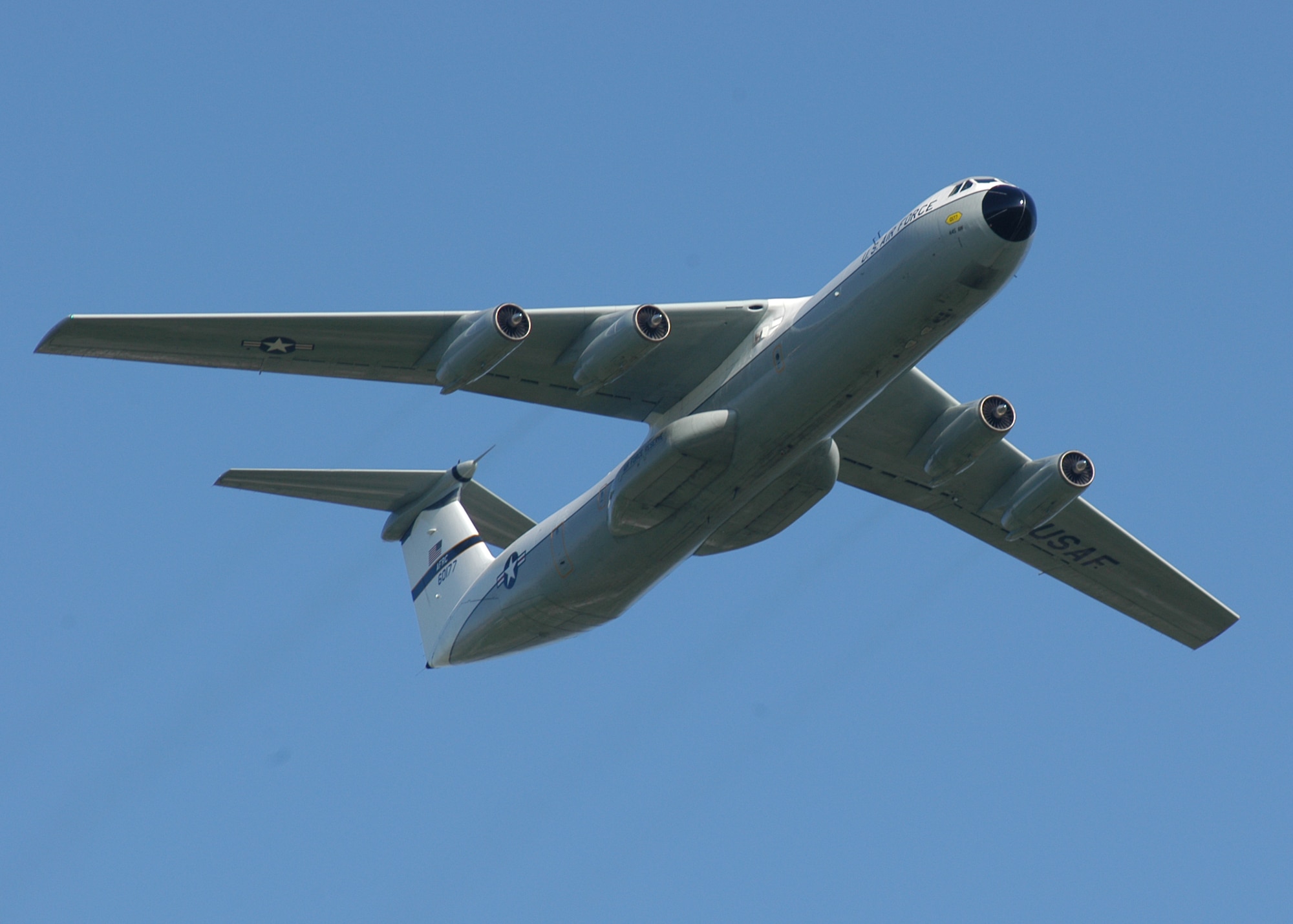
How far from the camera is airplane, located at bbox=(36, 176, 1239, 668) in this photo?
55.2ft

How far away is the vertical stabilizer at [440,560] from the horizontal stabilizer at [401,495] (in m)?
0.25

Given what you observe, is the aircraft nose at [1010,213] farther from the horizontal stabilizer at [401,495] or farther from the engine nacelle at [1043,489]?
the horizontal stabilizer at [401,495]

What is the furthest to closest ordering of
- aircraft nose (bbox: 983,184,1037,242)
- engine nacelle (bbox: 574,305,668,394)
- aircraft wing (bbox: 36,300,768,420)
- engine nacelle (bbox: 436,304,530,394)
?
engine nacelle (bbox: 574,305,668,394)
aircraft wing (bbox: 36,300,768,420)
engine nacelle (bbox: 436,304,530,394)
aircraft nose (bbox: 983,184,1037,242)

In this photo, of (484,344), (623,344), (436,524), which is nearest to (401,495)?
(436,524)

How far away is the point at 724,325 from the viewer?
61.3 ft

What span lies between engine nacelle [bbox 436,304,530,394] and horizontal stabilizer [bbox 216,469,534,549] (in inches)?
173

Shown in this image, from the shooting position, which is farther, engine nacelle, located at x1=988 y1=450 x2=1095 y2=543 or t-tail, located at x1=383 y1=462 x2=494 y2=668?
t-tail, located at x1=383 y1=462 x2=494 y2=668

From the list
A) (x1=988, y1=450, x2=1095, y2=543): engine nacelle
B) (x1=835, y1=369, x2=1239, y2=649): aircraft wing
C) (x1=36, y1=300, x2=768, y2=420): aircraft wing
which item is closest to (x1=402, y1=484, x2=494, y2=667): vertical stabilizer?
(x1=36, y1=300, x2=768, y2=420): aircraft wing

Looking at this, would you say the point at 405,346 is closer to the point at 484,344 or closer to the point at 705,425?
the point at 484,344

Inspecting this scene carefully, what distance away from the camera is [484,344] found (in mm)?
17156

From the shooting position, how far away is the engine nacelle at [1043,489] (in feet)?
66.6

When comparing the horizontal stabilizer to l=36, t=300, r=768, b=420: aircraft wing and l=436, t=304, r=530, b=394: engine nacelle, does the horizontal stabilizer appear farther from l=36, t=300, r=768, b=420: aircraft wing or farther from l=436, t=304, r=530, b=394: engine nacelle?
l=436, t=304, r=530, b=394: engine nacelle

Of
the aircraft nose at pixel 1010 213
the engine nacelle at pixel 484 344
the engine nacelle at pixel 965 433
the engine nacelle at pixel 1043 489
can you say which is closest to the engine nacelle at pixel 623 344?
the engine nacelle at pixel 484 344

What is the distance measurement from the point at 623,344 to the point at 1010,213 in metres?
4.32
